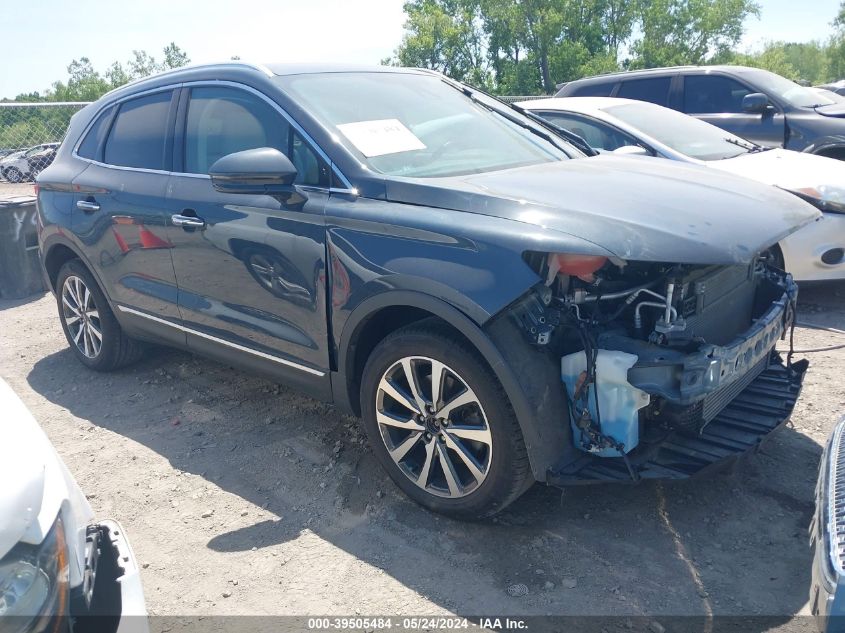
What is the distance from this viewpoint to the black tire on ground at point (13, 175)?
20.7 metres

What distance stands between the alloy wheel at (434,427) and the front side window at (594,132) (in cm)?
374

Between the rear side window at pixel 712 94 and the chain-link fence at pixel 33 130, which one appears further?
the chain-link fence at pixel 33 130

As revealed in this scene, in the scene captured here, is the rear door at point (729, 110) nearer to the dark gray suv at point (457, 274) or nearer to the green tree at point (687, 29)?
the dark gray suv at point (457, 274)

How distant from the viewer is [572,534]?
3.09m

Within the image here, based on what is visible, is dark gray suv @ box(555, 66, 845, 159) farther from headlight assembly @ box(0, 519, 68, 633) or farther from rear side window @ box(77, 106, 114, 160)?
headlight assembly @ box(0, 519, 68, 633)

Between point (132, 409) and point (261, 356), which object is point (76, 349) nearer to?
point (132, 409)

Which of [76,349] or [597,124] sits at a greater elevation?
[597,124]

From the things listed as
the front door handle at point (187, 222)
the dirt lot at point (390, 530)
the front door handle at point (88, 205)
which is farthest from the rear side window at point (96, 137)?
the dirt lot at point (390, 530)

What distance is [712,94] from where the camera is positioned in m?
8.70

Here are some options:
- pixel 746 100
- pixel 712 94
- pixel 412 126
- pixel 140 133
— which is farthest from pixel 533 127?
pixel 712 94

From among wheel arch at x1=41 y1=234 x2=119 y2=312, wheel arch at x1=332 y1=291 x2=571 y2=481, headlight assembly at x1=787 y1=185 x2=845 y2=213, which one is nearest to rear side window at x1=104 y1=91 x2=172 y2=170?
wheel arch at x1=41 y1=234 x2=119 y2=312

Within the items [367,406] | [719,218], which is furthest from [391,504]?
Result: [719,218]

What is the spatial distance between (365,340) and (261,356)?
0.73 metres

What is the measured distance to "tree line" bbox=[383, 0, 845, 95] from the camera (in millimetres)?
46562
